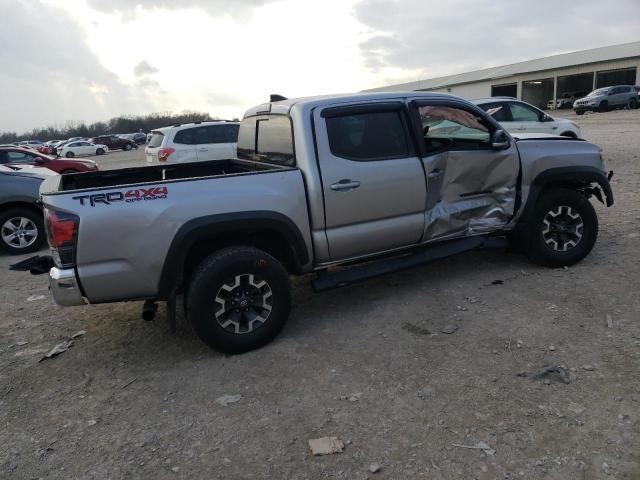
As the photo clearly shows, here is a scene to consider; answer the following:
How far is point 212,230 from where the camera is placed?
11.7 feet

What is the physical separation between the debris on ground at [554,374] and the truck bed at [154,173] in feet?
8.43

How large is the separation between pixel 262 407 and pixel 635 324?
2952 mm

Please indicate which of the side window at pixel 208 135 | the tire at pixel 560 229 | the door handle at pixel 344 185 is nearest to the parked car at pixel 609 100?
the side window at pixel 208 135

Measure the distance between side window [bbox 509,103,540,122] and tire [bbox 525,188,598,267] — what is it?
671 centimetres

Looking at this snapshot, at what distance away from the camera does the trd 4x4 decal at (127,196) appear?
130 inches

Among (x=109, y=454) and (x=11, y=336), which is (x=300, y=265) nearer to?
(x=109, y=454)

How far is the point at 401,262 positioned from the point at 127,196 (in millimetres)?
2408

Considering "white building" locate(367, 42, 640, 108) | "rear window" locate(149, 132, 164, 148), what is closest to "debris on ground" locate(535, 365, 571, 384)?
"rear window" locate(149, 132, 164, 148)

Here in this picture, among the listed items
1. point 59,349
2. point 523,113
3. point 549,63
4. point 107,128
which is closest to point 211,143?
point 523,113

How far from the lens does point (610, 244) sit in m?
5.74

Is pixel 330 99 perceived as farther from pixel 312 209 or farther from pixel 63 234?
pixel 63 234

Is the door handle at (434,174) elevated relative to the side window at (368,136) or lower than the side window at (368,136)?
lower

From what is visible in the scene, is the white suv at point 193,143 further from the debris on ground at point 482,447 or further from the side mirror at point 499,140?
the debris on ground at point 482,447

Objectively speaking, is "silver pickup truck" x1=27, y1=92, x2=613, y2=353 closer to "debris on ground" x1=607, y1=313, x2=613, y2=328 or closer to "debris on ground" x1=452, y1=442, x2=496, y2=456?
"debris on ground" x1=607, y1=313, x2=613, y2=328
